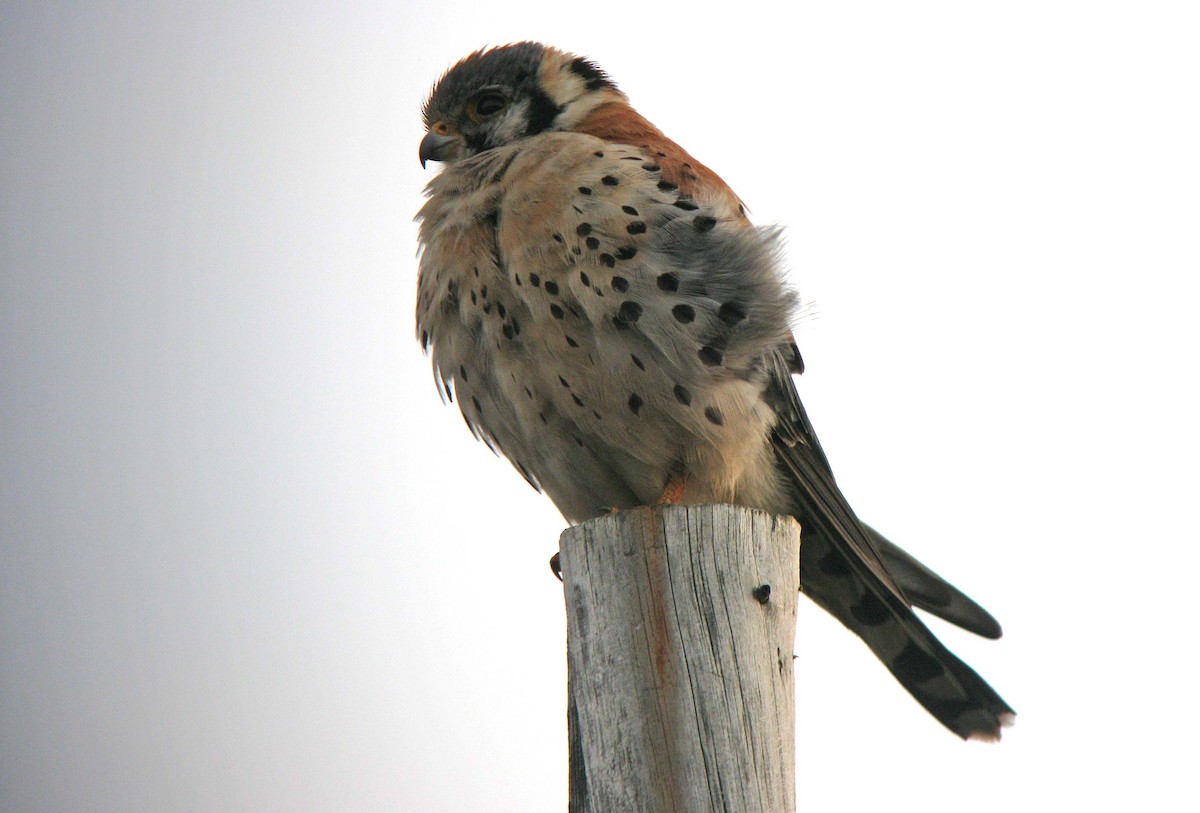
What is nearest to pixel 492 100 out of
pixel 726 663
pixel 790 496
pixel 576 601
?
pixel 790 496

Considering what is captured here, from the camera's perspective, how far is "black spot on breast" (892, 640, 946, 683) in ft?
11.1

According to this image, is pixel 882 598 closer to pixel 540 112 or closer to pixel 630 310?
pixel 630 310

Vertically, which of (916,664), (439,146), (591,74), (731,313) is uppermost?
(591,74)

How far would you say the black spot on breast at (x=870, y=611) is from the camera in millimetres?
3443

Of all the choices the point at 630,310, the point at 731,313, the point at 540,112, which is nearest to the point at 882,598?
the point at 731,313

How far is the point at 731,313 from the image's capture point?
298 centimetres

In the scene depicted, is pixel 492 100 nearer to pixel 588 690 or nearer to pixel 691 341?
pixel 691 341

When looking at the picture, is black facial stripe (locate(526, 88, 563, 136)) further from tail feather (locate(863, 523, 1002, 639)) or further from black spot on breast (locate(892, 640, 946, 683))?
black spot on breast (locate(892, 640, 946, 683))

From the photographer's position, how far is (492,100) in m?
3.85

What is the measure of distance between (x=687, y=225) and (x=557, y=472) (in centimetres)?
78

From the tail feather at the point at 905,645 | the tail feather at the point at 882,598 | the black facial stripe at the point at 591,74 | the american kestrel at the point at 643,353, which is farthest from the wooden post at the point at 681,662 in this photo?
the black facial stripe at the point at 591,74

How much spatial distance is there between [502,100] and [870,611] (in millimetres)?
2040

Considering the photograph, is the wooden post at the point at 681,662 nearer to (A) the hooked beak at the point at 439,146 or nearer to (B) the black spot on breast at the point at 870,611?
(B) the black spot on breast at the point at 870,611

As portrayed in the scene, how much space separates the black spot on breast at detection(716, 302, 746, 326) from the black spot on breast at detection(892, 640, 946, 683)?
1167mm
